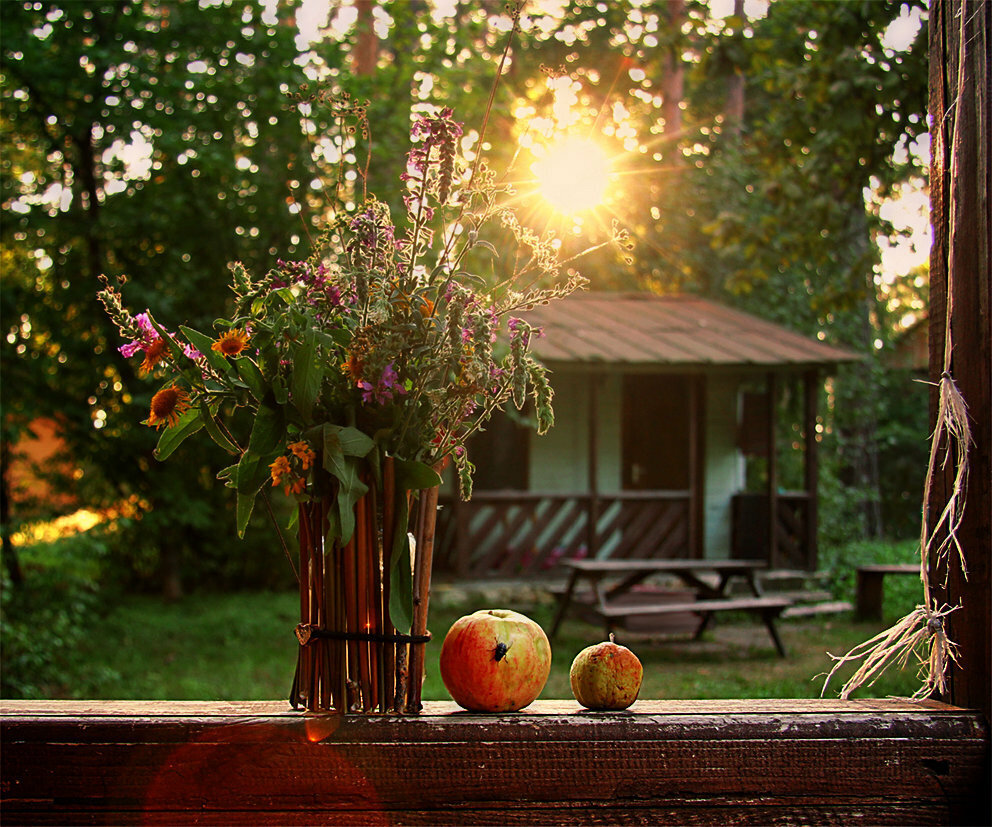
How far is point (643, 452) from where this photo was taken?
1355 cm

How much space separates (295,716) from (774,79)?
8498 millimetres

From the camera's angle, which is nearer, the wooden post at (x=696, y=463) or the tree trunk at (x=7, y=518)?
the tree trunk at (x=7, y=518)

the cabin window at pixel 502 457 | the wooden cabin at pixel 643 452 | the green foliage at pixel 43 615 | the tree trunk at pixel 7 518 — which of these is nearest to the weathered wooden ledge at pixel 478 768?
the green foliage at pixel 43 615

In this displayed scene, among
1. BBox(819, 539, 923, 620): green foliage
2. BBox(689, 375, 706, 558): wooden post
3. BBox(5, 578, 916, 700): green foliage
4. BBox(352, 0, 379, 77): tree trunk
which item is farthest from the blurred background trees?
BBox(819, 539, 923, 620): green foliage

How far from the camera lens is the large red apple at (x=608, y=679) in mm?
1979

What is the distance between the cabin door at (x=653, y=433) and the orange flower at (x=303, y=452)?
38.0 feet

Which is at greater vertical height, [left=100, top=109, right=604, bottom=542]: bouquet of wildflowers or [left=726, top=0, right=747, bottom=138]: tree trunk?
[left=726, top=0, right=747, bottom=138]: tree trunk

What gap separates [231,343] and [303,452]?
24 centimetres

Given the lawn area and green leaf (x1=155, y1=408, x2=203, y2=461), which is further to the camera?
the lawn area

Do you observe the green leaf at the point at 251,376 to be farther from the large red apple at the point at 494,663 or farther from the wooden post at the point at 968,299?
the wooden post at the point at 968,299

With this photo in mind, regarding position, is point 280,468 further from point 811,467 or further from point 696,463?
point 811,467

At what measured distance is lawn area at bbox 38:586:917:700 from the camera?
6844 millimetres

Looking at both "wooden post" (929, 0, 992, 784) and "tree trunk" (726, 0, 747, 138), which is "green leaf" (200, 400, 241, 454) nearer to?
"wooden post" (929, 0, 992, 784)

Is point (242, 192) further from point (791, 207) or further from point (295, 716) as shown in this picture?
point (295, 716)
